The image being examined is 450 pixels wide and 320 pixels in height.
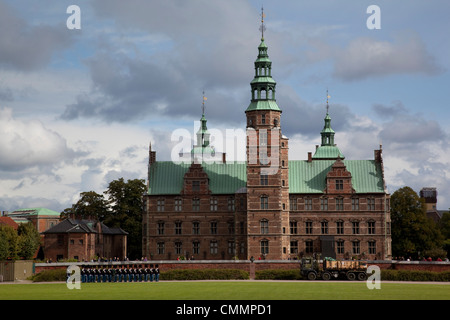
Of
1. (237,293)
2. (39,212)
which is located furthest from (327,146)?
(39,212)

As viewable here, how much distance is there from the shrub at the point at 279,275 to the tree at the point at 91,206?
42698 millimetres

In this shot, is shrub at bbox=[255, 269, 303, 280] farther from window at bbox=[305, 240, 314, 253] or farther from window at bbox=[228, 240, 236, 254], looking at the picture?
window at bbox=[305, 240, 314, 253]

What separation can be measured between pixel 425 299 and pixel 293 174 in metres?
50.8

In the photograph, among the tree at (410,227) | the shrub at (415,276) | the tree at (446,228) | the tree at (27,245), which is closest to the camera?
the shrub at (415,276)

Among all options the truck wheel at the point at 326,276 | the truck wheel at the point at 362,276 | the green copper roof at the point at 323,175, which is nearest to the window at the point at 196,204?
the green copper roof at the point at 323,175

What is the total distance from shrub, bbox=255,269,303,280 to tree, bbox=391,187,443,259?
30.6m

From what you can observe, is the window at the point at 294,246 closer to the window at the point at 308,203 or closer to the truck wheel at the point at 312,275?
the window at the point at 308,203

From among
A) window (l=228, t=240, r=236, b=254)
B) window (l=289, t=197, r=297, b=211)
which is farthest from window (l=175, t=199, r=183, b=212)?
window (l=289, t=197, r=297, b=211)

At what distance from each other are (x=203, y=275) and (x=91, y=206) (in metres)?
42.5

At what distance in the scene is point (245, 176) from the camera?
92.3m

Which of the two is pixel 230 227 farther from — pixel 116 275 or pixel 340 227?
pixel 116 275

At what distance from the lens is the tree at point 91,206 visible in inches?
4136
